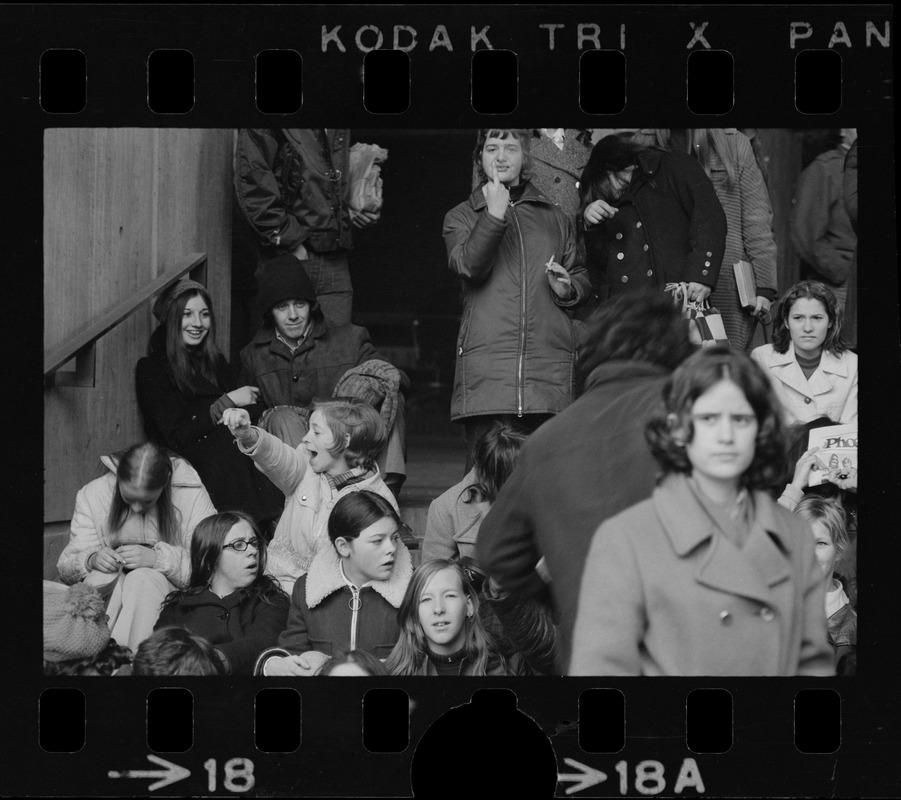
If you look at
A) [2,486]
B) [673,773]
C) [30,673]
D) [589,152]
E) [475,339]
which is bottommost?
[673,773]

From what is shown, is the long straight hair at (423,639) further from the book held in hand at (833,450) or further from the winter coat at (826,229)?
the winter coat at (826,229)

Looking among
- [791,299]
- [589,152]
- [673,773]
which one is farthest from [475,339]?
[673,773]

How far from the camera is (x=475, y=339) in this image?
5.48 meters

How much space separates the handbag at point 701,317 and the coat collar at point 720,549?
0.60m

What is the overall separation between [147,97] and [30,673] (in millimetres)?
2176

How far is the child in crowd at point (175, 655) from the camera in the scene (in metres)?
5.39

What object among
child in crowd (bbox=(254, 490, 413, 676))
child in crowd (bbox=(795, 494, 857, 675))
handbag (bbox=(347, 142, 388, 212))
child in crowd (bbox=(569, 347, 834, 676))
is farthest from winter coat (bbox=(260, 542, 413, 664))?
child in crowd (bbox=(795, 494, 857, 675))

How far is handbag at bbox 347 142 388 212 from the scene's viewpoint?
5.43 m

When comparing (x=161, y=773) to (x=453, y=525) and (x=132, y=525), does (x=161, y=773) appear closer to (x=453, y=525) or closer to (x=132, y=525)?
(x=132, y=525)

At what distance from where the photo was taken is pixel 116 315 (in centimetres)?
553

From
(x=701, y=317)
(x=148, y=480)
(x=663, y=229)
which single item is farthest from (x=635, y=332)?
(x=148, y=480)

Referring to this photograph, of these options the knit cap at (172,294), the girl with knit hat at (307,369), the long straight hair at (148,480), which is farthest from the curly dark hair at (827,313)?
the long straight hair at (148,480)

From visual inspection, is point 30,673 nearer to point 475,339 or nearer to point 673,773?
Answer: point 475,339

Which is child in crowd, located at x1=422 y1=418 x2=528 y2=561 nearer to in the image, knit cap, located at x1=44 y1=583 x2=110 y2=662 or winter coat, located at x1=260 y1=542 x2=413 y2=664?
winter coat, located at x1=260 y1=542 x2=413 y2=664
